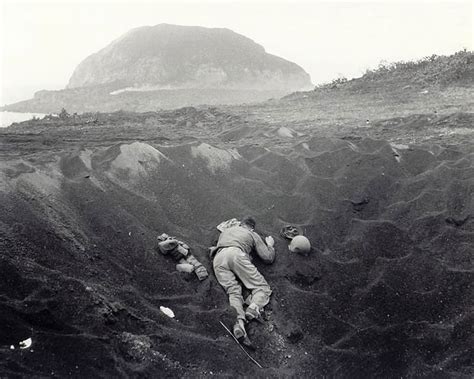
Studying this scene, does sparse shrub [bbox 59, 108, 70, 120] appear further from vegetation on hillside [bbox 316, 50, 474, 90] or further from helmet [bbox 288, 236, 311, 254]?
vegetation on hillside [bbox 316, 50, 474, 90]

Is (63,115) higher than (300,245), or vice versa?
(63,115)

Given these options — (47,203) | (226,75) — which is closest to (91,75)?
(226,75)

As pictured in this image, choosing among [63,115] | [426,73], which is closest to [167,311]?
[63,115]

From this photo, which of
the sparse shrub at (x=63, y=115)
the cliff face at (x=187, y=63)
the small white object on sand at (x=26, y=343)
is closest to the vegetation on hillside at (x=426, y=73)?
the sparse shrub at (x=63, y=115)

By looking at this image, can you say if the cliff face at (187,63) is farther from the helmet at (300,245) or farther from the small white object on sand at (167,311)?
the small white object on sand at (167,311)

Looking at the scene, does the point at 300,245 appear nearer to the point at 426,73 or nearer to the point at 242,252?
the point at 242,252

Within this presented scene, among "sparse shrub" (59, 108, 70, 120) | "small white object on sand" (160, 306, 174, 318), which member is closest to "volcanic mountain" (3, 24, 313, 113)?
"sparse shrub" (59, 108, 70, 120)
